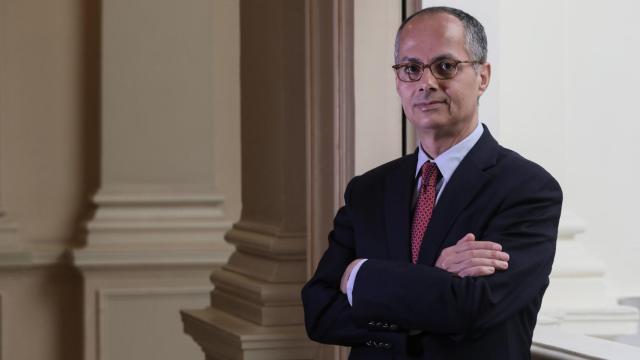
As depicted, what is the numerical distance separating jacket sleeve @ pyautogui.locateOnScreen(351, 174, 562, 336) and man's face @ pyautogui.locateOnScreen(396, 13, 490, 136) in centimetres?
26

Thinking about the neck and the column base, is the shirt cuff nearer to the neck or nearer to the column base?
the neck

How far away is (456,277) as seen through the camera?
2.60 meters

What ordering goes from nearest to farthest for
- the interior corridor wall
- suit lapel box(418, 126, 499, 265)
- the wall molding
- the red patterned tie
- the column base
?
suit lapel box(418, 126, 499, 265), the red patterned tie, the interior corridor wall, the column base, the wall molding

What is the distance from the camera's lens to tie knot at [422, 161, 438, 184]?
2861 millimetres

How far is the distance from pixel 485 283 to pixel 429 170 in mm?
424

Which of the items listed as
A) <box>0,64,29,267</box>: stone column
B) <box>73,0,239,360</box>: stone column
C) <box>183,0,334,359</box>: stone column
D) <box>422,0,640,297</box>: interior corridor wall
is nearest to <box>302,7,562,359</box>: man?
<box>422,0,640,297</box>: interior corridor wall

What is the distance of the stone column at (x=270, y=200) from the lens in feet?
14.3

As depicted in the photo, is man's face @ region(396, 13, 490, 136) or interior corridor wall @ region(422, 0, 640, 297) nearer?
man's face @ region(396, 13, 490, 136)

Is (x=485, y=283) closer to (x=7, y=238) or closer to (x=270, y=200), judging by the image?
(x=270, y=200)

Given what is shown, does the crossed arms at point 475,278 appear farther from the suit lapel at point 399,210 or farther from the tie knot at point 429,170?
the tie knot at point 429,170

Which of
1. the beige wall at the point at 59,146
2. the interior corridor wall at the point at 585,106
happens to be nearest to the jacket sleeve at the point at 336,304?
the interior corridor wall at the point at 585,106

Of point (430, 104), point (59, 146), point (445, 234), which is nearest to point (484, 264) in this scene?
point (445, 234)

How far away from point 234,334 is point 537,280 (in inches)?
78.3

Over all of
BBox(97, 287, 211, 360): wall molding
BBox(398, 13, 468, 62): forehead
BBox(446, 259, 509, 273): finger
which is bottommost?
BBox(97, 287, 211, 360): wall molding
